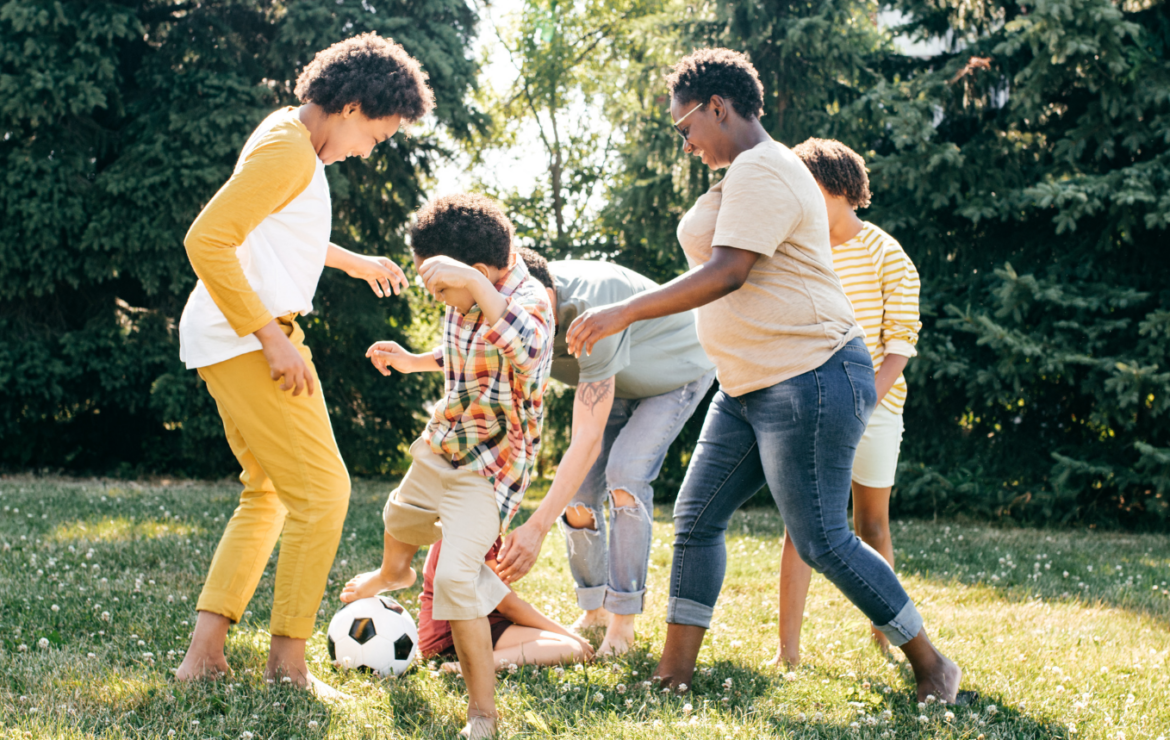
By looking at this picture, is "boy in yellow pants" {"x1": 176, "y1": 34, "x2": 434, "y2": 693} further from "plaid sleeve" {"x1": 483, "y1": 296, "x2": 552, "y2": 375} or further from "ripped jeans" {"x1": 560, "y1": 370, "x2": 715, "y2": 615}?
"ripped jeans" {"x1": 560, "y1": 370, "x2": 715, "y2": 615}

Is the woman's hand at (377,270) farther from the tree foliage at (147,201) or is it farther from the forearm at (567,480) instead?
the tree foliage at (147,201)

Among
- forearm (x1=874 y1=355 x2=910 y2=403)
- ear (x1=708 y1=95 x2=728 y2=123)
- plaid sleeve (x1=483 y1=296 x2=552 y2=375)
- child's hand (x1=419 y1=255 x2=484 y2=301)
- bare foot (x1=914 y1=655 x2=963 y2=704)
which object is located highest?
ear (x1=708 y1=95 x2=728 y2=123)

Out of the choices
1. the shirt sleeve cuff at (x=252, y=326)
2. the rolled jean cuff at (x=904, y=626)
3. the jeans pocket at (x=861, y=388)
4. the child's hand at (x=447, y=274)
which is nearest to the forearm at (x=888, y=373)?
the jeans pocket at (x=861, y=388)

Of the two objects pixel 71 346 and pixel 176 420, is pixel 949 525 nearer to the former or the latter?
pixel 176 420

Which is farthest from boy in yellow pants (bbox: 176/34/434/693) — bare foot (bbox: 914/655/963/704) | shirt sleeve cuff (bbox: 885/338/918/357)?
shirt sleeve cuff (bbox: 885/338/918/357)

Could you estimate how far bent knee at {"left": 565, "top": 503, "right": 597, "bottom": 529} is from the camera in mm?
3930

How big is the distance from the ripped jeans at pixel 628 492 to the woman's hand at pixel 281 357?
1.50 m

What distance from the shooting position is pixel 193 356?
2818mm

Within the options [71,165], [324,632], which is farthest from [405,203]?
[324,632]

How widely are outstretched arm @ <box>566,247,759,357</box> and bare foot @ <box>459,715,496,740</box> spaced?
3.59 ft

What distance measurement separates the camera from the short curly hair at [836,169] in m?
3.54

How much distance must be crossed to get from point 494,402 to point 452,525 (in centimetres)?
41

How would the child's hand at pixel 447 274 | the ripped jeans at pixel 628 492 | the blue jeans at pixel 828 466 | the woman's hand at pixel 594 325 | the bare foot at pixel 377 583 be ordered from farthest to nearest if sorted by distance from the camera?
the ripped jeans at pixel 628 492
the bare foot at pixel 377 583
the blue jeans at pixel 828 466
the child's hand at pixel 447 274
the woman's hand at pixel 594 325

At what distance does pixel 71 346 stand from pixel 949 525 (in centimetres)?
932
